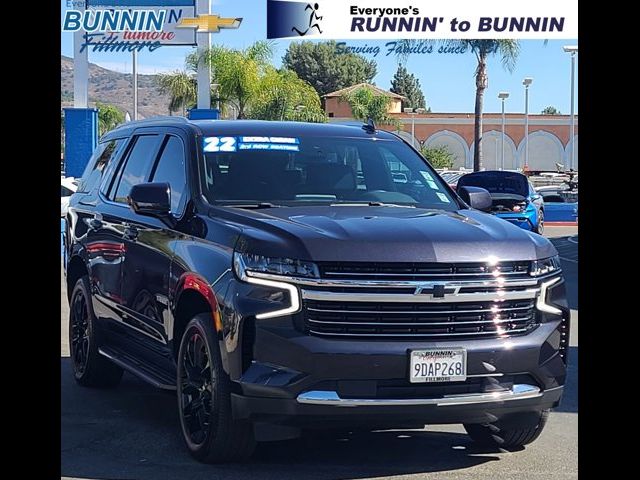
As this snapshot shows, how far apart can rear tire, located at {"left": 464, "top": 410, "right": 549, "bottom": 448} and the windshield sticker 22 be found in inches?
81.2

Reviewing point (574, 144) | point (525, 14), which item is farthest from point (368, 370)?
point (574, 144)

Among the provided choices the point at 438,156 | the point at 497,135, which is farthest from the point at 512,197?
the point at 497,135

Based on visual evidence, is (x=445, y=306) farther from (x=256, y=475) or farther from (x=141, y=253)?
(x=141, y=253)

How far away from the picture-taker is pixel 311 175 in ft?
23.5

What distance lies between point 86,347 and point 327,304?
3.47 m

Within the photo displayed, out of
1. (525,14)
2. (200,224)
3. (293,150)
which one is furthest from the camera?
(525,14)

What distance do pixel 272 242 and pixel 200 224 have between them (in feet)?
2.77

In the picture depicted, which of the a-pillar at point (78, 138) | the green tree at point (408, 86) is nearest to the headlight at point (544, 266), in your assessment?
the a-pillar at point (78, 138)

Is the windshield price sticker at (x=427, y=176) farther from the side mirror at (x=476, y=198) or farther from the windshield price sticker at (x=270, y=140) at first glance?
the windshield price sticker at (x=270, y=140)

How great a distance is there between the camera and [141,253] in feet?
23.9

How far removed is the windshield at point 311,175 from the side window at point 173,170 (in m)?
0.20

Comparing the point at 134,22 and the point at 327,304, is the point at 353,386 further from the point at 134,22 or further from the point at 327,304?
the point at 134,22
